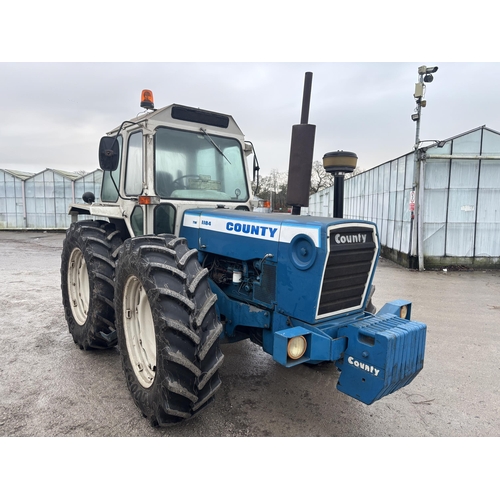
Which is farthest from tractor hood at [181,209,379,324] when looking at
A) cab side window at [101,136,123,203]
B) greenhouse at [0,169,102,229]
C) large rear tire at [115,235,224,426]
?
greenhouse at [0,169,102,229]

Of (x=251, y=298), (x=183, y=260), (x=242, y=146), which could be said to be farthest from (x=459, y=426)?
(x=242, y=146)

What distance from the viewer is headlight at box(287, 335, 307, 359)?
8.13ft

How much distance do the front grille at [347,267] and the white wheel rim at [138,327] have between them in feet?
4.65

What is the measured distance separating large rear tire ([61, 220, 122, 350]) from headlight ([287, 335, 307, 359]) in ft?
6.83

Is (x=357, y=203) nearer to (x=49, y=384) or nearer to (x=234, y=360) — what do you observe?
(x=234, y=360)

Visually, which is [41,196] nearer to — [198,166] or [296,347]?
[198,166]

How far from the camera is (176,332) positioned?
247cm

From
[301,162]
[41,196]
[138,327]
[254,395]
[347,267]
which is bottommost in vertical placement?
[254,395]

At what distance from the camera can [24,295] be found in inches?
259

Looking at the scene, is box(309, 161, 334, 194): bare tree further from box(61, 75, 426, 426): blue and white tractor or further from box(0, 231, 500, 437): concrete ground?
box(61, 75, 426, 426): blue and white tractor

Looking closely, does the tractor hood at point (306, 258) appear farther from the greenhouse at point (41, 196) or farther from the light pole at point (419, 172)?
the greenhouse at point (41, 196)

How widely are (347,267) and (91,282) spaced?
2542 mm

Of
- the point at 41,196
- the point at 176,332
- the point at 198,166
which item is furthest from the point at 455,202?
the point at 41,196

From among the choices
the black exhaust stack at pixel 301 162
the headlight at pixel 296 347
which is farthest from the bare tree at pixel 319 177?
the headlight at pixel 296 347
